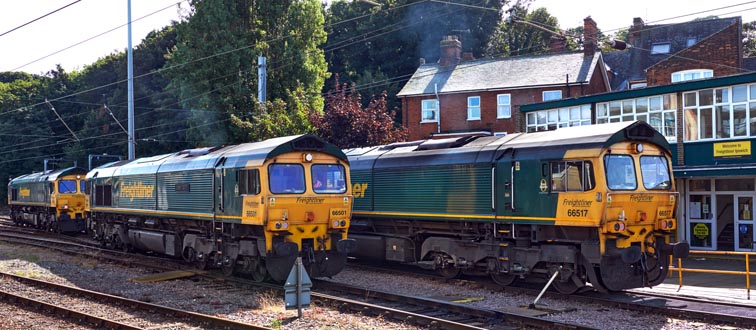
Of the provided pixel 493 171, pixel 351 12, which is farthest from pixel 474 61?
pixel 493 171

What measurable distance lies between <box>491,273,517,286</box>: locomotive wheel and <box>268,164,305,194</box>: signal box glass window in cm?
445

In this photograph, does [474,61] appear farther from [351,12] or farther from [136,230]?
[136,230]

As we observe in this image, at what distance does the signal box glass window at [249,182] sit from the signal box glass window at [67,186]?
19506mm

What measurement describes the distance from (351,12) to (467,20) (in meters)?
10.2

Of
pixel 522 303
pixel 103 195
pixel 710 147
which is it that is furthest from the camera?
pixel 103 195

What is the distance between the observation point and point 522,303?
1305cm

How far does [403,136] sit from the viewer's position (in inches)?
1167

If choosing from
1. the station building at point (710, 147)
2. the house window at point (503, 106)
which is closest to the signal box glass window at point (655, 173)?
the station building at point (710, 147)

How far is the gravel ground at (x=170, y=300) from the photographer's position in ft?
37.6

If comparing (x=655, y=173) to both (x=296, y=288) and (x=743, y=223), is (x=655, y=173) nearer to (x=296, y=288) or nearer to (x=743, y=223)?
(x=296, y=288)

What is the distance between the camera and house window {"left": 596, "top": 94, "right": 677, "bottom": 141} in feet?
73.8

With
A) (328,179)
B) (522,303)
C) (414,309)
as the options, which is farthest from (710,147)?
(414,309)

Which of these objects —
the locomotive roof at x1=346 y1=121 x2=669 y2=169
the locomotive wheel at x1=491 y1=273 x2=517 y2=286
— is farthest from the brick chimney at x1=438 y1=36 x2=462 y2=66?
the locomotive wheel at x1=491 y1=273 x2=517 y2=286

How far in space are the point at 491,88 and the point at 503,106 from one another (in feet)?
3.87
